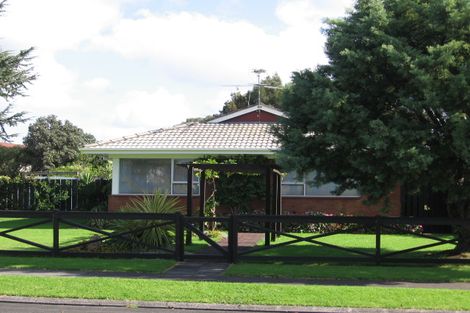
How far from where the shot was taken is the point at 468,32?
12133mm

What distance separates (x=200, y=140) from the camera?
76.8 feet

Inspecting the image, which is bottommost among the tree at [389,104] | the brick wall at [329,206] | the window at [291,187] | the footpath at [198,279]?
the footpath at [198,279]

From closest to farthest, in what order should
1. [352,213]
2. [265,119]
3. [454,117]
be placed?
1. [454,117]
2. [352,213]
3. [265,119]

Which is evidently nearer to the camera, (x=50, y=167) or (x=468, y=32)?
(x=468, y=32)

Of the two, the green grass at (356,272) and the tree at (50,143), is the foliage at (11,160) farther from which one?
the green grass at (356,272)

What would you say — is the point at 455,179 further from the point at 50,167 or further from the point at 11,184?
the point at 50,167

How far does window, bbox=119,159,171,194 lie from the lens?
2320 centimetres

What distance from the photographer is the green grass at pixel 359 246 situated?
47.5 feet

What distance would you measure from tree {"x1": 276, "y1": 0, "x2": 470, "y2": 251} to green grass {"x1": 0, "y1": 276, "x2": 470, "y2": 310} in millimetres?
3034

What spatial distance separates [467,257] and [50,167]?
42.7m

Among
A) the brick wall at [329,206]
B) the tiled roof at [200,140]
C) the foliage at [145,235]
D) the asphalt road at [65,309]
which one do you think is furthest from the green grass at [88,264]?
the tiled roof at [200,140]

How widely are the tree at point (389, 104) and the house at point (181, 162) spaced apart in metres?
8.18

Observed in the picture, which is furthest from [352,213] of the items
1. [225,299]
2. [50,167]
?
[50,167]

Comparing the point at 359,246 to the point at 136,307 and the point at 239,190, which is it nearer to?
the point at 239,190
